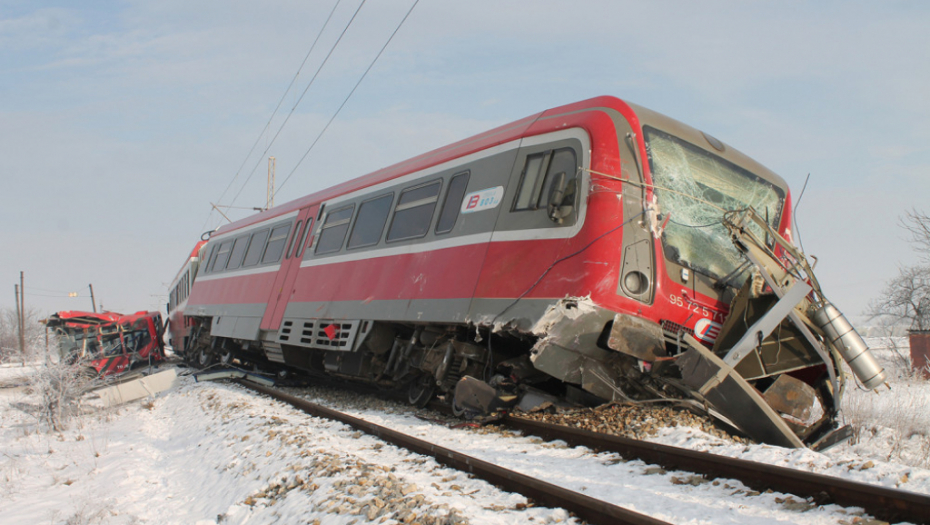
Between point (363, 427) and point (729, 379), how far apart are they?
3.38 m

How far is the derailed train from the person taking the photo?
5551mm

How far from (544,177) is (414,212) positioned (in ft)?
7.29

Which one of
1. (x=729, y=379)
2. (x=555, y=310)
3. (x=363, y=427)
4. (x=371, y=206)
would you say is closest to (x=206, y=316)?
(x=371, y=206)

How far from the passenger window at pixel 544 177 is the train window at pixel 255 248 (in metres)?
7.44

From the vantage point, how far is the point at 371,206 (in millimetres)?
8906

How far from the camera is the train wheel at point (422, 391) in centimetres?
812

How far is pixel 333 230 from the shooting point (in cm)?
977

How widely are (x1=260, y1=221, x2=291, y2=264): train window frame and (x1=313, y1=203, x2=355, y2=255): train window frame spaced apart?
1422 mm

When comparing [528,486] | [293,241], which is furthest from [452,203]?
[293,241]

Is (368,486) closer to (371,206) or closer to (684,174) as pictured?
(684,174)

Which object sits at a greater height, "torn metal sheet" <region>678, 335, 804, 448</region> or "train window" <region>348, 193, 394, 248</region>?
"train window" <region>348, 193, 394, 248</region>

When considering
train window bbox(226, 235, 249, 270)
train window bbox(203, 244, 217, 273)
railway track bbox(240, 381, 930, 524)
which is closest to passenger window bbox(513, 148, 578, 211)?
railway track bbox(240, 381, 930, 524)

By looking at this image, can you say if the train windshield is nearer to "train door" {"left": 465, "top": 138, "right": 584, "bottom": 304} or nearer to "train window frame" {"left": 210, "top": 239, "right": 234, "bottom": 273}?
"train door" {"left": 465, "top": 138, "right": 584, "bottom": 304}

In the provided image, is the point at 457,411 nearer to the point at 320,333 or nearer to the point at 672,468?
the point at 320,333
